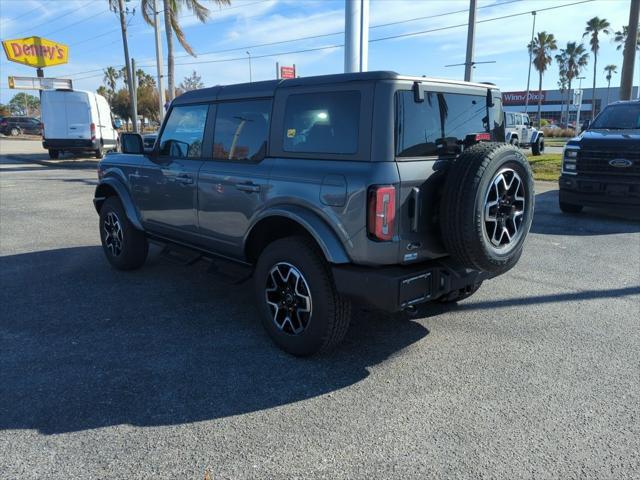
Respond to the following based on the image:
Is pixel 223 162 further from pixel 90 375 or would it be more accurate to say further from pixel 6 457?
pixel 6 457

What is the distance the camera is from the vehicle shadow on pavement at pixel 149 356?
3020mm

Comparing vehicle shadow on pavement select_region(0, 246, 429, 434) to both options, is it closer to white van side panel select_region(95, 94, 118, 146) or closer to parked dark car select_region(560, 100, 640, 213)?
parked dark car select_region(560, 100, 640, 213)

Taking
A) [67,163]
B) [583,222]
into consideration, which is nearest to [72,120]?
[67,163]

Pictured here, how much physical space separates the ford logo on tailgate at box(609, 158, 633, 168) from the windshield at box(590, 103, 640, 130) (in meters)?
1.19

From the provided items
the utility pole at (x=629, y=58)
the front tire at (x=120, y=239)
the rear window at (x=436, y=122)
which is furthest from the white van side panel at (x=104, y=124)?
the rear window at (x=436, y=122)

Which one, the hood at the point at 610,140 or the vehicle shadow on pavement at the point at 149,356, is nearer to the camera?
the vehicle shadow on pavement at the point at 149,356

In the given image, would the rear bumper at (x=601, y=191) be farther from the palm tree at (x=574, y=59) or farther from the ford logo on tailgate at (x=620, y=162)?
the palm tree at (x=574, y=59)

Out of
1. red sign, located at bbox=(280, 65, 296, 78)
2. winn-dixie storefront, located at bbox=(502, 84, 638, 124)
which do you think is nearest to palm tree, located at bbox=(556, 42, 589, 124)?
winn-dixie storefront, located at bbox=(502, 84, 638, 124)

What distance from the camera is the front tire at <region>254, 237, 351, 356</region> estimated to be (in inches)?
A: 133

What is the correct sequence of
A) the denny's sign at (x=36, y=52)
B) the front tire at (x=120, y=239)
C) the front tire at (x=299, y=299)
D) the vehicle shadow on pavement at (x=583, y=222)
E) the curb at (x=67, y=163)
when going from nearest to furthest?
the front tire at (x=299, y=299)
the front tire at (x=120, y=239)
the vehicle shadow on pavement at (x=583, y=222)
the curb at (x=67, y=163)
the denny's sign at (x=36, y=52)

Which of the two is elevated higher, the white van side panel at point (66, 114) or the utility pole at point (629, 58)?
the utility pole at point (629, 58)

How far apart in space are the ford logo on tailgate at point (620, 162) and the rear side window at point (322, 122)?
662cm

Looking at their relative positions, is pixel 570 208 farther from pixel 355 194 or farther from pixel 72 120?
pixel 72 120

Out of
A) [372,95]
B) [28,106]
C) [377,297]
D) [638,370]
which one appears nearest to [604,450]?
[638,370]
